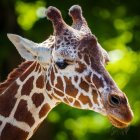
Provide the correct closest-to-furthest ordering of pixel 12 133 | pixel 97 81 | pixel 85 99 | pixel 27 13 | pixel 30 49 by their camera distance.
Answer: pixel 97 81
pixel 85 99
pixel 30 49
pixel 12 133
pixel 27 13

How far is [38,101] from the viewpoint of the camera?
7.94 metres

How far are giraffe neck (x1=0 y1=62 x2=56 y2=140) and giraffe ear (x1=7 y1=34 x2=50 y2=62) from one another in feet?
0.58

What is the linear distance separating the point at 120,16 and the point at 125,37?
671 millimetres

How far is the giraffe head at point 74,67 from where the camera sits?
7.52m

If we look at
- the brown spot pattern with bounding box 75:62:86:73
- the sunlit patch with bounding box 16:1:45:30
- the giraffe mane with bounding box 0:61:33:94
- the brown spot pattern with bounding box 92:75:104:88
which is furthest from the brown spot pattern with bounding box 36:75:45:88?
the sunlit patch with bounding box 16:1:45:30

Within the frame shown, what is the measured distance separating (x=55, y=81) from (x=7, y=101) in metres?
0.56

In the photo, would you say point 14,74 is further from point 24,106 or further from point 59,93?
point 59,93

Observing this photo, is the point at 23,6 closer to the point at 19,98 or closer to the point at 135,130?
the point at 135,130

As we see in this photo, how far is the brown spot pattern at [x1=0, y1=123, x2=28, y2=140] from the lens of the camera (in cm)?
792

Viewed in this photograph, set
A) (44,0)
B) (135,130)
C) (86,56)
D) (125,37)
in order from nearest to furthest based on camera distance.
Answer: (86,56)
(44,0)
(125,37)
(135,130)

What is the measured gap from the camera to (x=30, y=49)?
7773 mm

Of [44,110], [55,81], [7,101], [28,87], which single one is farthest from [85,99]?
[7,101]

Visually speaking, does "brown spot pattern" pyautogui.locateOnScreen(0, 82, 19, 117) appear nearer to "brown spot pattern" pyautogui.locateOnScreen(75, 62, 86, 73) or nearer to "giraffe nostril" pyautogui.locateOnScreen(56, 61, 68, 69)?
"giraffe nostril" pyautogui.locateOnScreen(56, 61, 68, 69)

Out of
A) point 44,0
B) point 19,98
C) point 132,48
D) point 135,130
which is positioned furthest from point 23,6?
point 19,98
